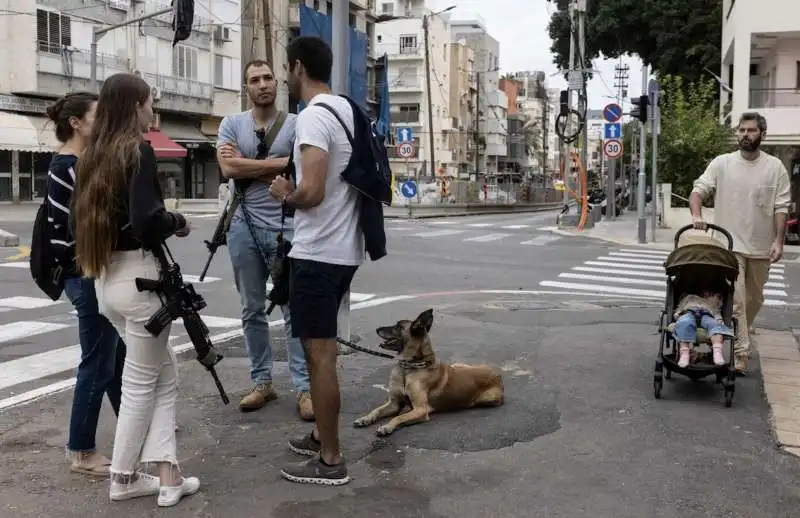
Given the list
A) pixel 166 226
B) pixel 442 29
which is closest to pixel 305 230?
pixel 166 226

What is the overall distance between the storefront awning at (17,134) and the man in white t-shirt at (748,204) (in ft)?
109

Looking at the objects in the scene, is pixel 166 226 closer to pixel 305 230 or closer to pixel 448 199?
pixel 305 230

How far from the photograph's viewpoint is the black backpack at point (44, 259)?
425 cm

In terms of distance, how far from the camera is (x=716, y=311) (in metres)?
5.98

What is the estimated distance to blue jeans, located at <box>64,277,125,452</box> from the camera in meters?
4.25

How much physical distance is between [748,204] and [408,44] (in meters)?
74.5

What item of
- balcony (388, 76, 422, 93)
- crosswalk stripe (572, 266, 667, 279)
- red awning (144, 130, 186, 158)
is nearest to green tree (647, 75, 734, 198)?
crosswalk stripe (572, 266, 667, 279)

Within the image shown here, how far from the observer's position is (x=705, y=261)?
600cm

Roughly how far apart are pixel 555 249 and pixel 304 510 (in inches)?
653

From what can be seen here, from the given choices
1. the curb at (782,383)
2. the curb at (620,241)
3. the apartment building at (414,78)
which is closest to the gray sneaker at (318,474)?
the curb at (782,383)

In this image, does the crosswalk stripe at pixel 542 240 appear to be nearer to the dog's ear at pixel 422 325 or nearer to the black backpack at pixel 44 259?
the dog's ear at pixel 422 325

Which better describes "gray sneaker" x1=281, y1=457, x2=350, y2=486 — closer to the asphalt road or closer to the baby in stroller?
the asphalt road

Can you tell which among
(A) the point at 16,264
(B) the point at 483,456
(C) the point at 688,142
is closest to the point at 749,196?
(B) the point at 483,456

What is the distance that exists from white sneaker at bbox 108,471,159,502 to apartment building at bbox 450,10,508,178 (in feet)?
298
